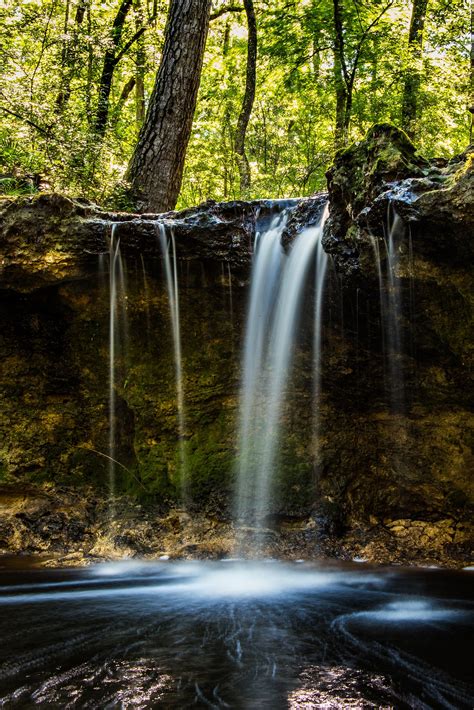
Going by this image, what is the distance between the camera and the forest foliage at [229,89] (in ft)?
28.4

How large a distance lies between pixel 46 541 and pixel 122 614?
8.07 feet

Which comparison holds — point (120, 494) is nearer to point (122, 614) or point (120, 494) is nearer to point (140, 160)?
point (122, 614)

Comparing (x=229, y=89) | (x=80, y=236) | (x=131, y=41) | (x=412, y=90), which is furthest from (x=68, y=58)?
(x=229, y=89)

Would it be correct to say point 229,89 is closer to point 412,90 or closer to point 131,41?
point 131,41

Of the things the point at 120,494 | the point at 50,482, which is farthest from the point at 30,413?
the point at 120,494

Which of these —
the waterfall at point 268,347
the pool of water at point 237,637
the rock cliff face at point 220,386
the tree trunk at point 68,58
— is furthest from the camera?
the tree trunk at point 68,58

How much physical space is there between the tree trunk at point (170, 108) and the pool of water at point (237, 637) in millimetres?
5799

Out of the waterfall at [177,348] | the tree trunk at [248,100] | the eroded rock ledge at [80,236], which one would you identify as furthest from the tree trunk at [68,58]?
the waterfall at [177,348]

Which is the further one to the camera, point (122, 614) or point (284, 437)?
point (284, 437)

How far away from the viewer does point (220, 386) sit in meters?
6.49

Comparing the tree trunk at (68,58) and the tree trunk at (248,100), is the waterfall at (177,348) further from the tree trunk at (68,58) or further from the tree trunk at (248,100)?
the tree trunk at (248,100)

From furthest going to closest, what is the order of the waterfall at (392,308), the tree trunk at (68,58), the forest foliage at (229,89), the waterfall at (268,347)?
the tree trunk at (68,58), the forest foliage at (229,89), the waterfall at (268,347), the waterfall at (392,308)

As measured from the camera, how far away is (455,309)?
5312mm

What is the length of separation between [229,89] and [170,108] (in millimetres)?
8305
